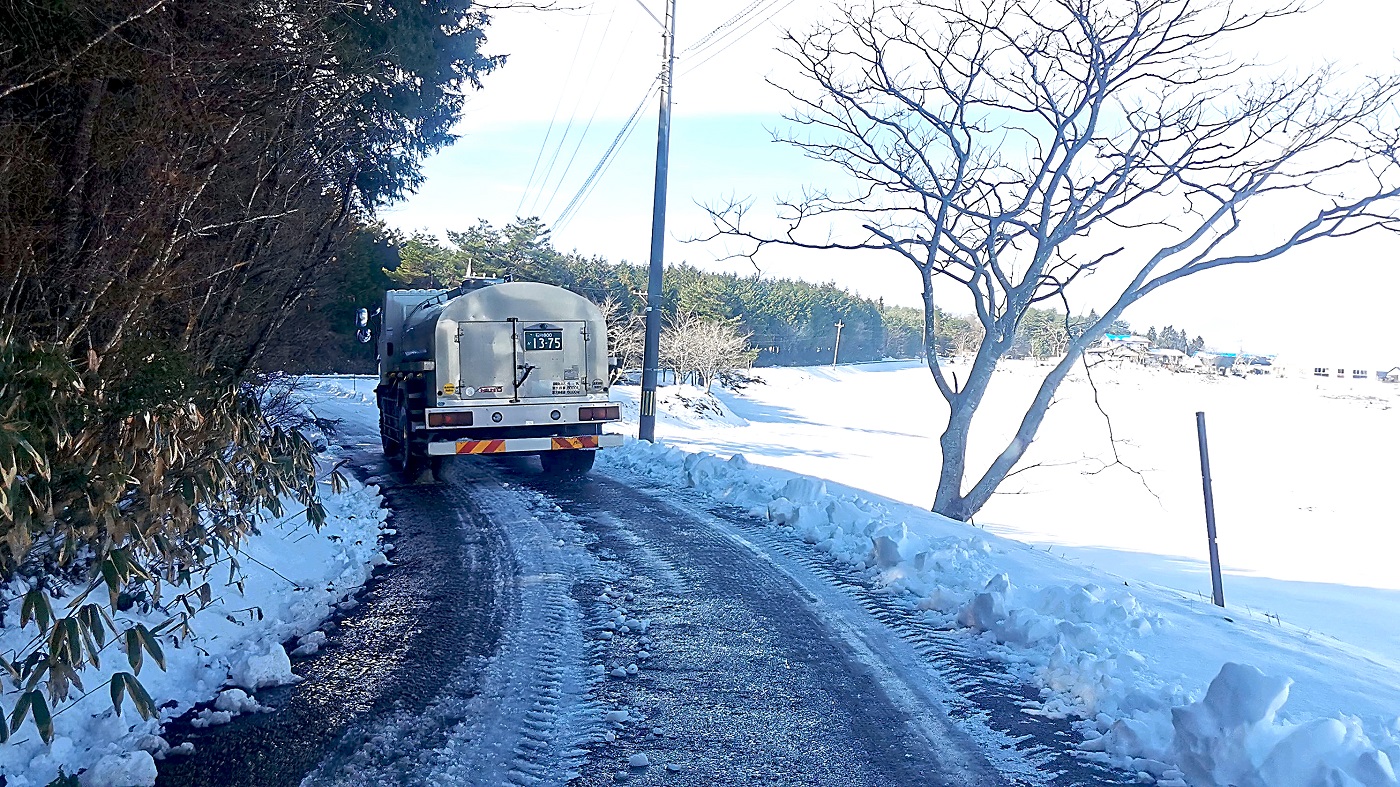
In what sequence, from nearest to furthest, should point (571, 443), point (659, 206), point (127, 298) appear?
point (127, 298)
point (571, 443)
point (659, 206)

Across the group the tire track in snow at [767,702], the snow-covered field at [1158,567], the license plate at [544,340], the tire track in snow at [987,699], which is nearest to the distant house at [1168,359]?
the snow-covered field at [1158,567]

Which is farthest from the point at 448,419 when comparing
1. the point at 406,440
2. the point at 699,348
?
the point at 699,348

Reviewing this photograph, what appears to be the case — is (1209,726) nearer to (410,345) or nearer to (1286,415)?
(410,345)

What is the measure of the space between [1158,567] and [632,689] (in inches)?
689

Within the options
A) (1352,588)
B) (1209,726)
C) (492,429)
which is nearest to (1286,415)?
(1352,588)

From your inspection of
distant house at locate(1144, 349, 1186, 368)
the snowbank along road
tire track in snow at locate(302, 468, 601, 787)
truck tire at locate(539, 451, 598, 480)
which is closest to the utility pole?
truck tire at locate(539, 451, 598, 480)

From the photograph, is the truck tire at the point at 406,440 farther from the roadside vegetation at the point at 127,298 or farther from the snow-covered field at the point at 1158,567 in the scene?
the roadside vegetation at the point at 127,298

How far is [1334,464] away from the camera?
41.2m

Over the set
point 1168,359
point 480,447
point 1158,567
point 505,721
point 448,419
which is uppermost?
point 1168,359

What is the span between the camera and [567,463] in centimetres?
1324

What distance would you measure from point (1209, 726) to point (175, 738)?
4.72 meters

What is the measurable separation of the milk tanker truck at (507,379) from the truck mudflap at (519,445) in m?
0.01

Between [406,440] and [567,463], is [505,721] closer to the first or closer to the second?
[406,440]

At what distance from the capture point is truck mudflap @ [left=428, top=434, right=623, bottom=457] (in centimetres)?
1191
